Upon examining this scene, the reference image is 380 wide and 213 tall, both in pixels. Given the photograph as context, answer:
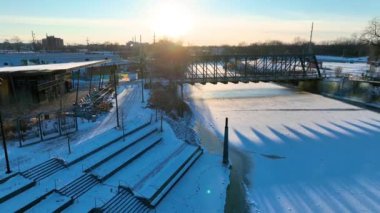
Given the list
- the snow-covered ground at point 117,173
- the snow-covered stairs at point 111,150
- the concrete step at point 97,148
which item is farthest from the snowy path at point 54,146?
the snow-covered stairs at point 111,150

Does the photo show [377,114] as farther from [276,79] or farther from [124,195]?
[124,195]

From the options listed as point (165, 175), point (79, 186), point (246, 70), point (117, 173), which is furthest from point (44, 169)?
point (246, 70)

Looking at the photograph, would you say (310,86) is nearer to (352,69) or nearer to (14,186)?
(352,69)

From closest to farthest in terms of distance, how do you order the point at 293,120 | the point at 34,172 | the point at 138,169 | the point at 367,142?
the point at 34,172, the point at 138,169, the point at 367,142, the point at 293,120

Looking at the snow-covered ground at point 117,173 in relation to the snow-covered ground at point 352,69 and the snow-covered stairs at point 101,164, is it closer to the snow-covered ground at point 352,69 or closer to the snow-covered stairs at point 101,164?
the snow-covered stairs at point 101,164

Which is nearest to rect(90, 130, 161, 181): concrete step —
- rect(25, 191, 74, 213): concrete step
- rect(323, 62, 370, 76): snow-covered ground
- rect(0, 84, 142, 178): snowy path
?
rect(0, 84, 142, 178): snowy path

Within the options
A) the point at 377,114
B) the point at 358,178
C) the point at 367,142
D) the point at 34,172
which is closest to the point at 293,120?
the point at 367,142

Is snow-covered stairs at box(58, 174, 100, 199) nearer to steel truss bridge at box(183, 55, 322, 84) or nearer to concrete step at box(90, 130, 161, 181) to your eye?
concrete step at box(90, 130, 161, 181)
